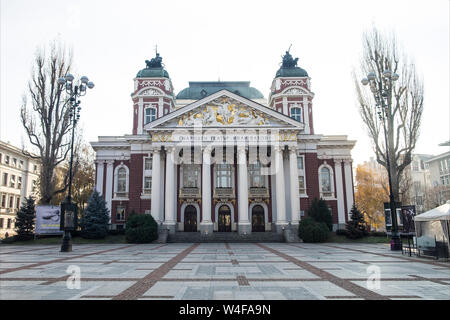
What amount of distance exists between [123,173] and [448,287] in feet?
113

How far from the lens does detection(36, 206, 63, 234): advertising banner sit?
1094 inches

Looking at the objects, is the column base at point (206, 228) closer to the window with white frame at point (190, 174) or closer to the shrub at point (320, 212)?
the window with white frame at point (190, 174)

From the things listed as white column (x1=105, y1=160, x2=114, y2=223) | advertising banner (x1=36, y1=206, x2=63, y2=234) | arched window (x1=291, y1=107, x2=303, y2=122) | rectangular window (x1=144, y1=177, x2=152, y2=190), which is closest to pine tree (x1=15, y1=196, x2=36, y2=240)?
Answer: advertising banner (x1=36, y1=206, x2=63, y2=234)

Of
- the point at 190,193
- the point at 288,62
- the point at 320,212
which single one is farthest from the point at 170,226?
the point at 288,62

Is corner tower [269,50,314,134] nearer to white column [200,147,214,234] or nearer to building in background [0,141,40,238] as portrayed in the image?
white column [200,147,214,234]

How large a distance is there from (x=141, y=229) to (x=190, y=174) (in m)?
10.0

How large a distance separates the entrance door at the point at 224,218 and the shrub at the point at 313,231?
349 inches

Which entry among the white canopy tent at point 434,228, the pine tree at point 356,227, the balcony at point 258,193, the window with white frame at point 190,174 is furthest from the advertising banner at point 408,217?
the window with white frame at point 190,174

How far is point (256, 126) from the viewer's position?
106 ft

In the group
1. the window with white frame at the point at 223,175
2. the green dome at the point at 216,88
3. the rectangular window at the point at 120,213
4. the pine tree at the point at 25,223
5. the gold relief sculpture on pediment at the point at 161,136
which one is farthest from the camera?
the green dome at the point at 216,88

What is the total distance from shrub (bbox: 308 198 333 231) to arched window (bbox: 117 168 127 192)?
2073 centimetres

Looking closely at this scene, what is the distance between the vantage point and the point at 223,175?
36094mm

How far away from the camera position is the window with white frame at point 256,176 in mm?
36000
